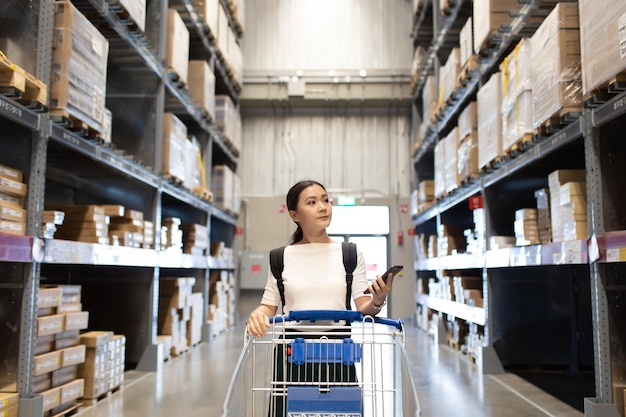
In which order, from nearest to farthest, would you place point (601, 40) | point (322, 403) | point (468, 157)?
point (322, 403)
point (601, 40)
point (468, 157)

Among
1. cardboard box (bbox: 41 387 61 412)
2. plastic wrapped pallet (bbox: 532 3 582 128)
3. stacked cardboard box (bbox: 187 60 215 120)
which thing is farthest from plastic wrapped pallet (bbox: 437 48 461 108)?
cardboard box (bbox: 41 387 61 412)

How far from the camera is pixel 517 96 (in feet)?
16.9

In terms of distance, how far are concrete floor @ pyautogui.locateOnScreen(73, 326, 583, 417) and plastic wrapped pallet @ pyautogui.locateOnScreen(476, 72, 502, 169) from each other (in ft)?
7.39

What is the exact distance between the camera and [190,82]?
859cm

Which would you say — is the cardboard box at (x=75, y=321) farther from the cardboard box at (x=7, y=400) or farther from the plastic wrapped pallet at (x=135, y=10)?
the plastic wrapped pallet at (x=135, y=10)

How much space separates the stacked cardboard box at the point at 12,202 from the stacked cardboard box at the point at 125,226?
1.70m

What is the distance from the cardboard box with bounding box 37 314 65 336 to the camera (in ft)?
13.1

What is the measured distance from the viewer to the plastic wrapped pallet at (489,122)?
19.0ft

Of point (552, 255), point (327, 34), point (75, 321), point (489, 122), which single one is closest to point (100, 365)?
point (75, 321)

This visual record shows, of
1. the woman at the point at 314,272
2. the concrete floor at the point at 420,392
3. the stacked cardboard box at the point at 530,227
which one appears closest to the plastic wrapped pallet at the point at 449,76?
the stacked cardboard box at the point at 530,227

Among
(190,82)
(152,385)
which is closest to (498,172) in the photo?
(152,385)

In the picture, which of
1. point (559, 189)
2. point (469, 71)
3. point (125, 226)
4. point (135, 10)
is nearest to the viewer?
point (559, 189)

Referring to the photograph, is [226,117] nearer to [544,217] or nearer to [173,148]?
[173,148]

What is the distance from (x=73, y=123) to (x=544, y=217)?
4.11 metres
